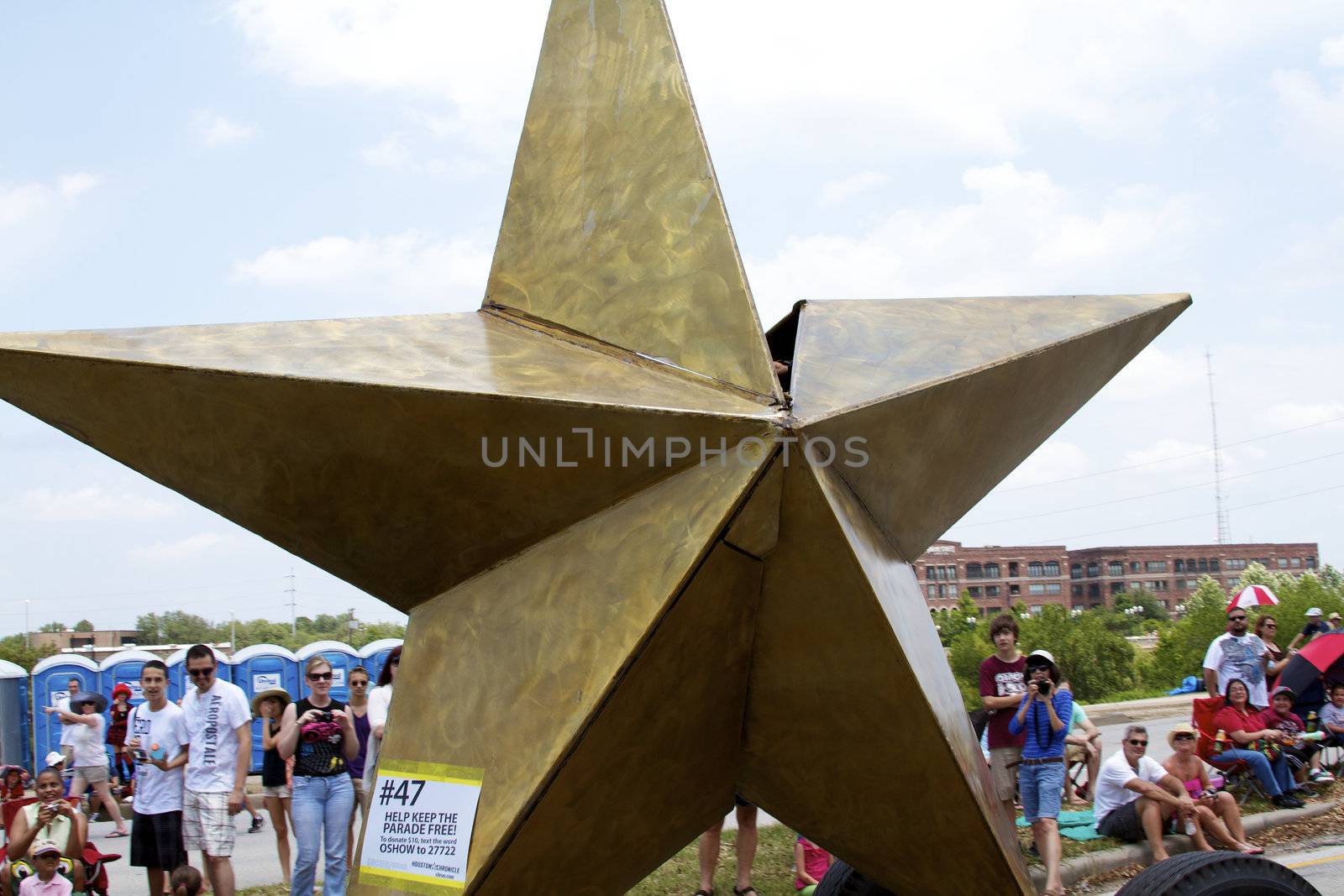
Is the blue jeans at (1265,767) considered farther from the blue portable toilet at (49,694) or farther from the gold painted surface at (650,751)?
the blue portable toilet at (49,694)

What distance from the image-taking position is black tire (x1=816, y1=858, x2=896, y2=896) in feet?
16.9

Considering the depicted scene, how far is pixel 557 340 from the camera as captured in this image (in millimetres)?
4281

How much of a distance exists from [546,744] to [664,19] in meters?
2.86

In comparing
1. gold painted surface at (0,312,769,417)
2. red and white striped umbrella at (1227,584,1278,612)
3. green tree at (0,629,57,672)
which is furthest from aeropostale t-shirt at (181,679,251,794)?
green tree at (0,629,57,672)

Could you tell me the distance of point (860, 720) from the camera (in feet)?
12.5

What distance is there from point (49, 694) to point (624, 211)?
588 inches

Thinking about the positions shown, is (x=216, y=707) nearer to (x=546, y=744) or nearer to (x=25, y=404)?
(x=25, y=404)

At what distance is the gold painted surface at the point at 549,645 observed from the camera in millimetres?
3420

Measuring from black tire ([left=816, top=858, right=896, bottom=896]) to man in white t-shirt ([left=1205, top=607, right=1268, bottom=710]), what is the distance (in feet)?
22.7

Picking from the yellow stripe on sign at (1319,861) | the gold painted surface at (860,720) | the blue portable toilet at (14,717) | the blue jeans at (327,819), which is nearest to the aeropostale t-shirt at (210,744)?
the blue jeans at (327,819)

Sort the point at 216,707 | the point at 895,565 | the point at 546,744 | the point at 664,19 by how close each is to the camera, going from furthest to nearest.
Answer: the point at 216,707 < the point at 664,19 < the point at 895,565 < the point at 546,744

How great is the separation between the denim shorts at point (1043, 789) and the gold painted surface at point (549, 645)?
4.14 m

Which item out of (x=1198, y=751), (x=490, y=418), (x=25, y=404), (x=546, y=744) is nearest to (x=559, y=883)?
(x=546, y=744)

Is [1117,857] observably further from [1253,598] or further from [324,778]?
[1253,598]
